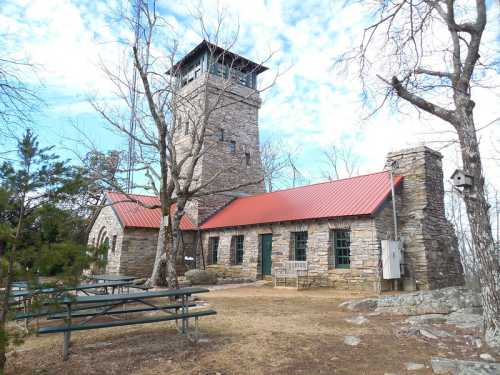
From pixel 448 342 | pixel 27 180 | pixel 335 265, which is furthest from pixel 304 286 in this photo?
pixel 27 180

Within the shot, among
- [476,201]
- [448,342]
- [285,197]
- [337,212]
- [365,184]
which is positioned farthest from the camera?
[285,197]

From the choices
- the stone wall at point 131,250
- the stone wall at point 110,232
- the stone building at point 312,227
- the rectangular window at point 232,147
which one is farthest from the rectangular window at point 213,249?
the rectangular window at point 232,147

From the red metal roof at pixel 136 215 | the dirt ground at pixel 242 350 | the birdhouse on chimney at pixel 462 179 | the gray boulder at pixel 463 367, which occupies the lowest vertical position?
the dirt ground at pixel 242 350

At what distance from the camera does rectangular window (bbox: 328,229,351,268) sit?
46.5ft

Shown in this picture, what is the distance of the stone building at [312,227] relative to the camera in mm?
13484

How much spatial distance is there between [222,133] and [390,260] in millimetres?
15461

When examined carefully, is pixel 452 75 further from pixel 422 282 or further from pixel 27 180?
pixel 422 282

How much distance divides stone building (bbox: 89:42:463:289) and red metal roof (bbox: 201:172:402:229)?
0.19ft

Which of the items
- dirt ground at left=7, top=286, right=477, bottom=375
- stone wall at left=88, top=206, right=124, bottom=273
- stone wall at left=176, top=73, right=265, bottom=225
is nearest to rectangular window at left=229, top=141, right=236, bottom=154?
stone wall at left=176, top=73, right=265, bottom=225

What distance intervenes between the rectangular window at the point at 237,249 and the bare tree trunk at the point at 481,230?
46.6 ft

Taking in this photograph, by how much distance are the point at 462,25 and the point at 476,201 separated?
3263mm

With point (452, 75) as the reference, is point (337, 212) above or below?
below

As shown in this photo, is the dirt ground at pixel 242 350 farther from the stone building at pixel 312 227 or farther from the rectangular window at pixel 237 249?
the rectangular window at pixel 237 249

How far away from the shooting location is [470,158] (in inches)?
233
